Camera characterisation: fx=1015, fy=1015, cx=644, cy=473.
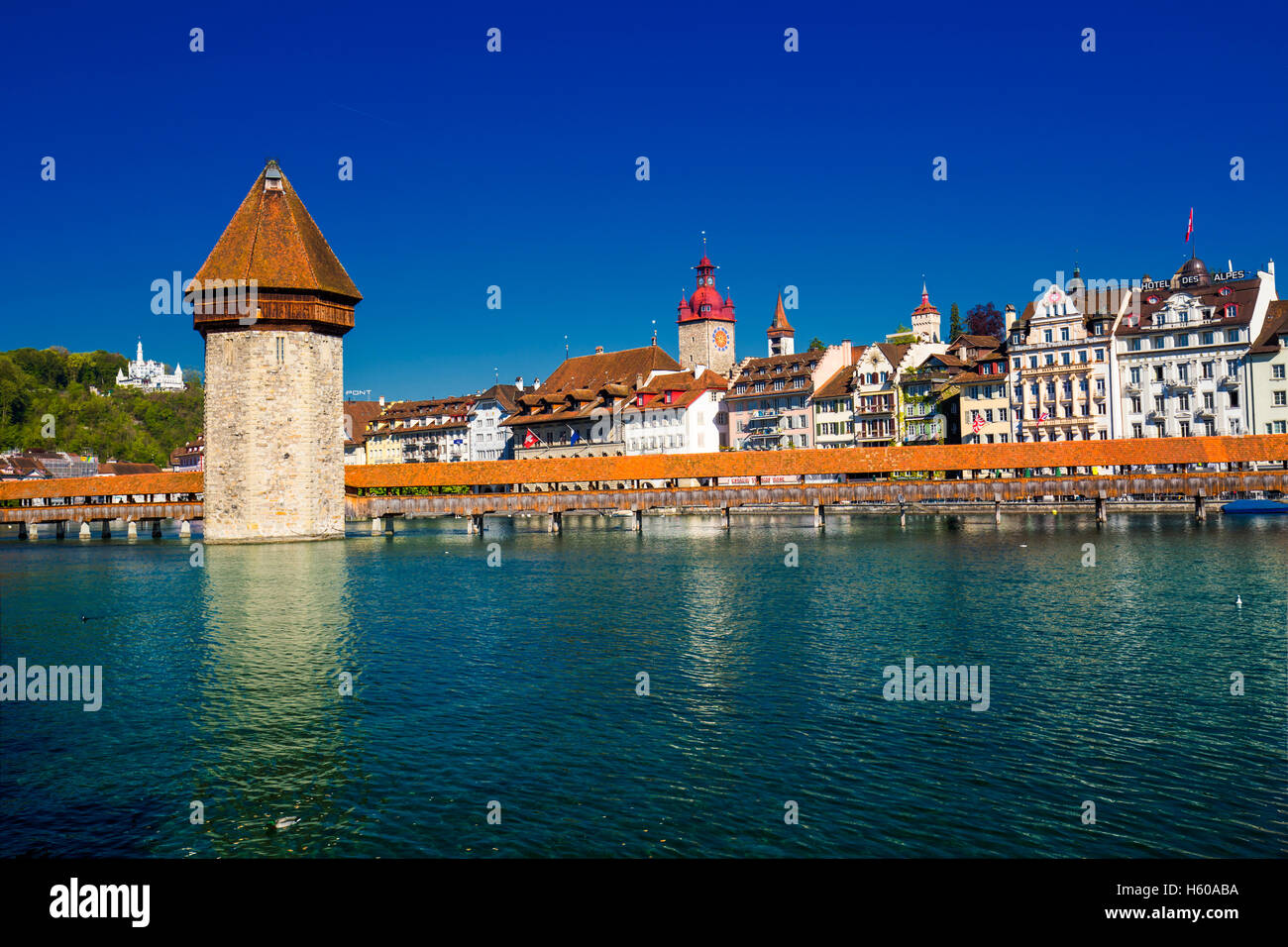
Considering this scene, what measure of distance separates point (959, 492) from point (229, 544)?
116ft

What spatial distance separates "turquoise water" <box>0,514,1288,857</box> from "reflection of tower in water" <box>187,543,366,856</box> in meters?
0.06

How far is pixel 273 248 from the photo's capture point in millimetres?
48906

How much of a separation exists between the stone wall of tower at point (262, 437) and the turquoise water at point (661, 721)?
1827cm

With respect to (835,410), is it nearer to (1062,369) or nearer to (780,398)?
(780,398)

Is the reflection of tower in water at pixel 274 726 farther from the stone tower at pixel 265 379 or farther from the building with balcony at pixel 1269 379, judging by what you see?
the building with balcony at pixel 1269 379

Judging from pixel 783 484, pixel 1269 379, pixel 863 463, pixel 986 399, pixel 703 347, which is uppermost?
pixel 703 347

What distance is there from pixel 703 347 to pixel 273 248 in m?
59.9

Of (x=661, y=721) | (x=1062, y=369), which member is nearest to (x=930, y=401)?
(x=1062, y=369)

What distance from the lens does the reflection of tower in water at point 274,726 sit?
35.7 feet

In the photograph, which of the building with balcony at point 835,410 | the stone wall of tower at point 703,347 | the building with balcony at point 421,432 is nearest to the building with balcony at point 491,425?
the building with balcony at point 421,432

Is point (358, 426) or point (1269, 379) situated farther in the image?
point (358, 426)

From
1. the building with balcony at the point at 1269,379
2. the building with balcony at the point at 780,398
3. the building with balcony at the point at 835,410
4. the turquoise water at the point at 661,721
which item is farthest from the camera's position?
the building with balcony at the point at 780,398

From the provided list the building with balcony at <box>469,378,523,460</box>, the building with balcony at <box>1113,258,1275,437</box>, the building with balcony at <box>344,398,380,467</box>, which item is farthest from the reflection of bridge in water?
the building with balcony at <box>344,398,380,467</box>
